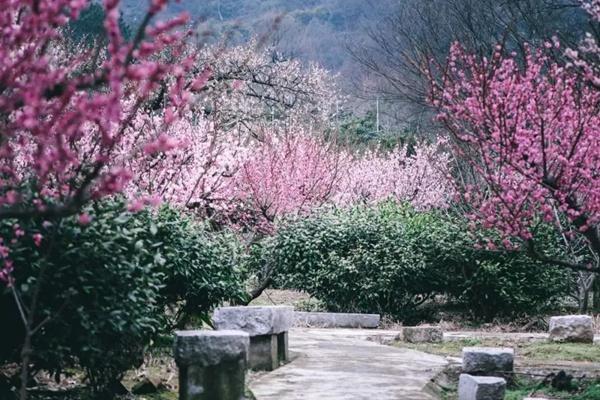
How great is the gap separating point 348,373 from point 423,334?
151 inches

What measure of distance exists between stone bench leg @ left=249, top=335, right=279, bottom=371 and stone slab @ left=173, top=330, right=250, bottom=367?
2.03m

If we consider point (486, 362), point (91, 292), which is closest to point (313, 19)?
point (486, 362)

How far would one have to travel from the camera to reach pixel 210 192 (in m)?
16.2

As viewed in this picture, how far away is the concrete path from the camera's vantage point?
25.2ft

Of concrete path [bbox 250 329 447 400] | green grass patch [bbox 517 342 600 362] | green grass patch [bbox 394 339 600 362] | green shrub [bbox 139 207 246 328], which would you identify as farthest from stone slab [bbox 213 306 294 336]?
green grass patch [bbox 517 342 600 362]

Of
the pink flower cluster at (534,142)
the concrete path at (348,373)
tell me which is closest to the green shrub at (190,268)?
the concrete path at (348,373)

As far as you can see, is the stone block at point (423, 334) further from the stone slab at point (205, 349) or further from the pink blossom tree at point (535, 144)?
the stone slab at point (205, 349)

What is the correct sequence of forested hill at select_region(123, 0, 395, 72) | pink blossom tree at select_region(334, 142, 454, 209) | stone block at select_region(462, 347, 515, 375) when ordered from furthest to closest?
1. forested hill at select_region(123, 0, 395, 72)
2. pink blossom tree at select_region(334, 142, 454, 209)
3. stone block at select_region(462, 347, 515, 375)

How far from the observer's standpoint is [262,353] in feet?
29.6

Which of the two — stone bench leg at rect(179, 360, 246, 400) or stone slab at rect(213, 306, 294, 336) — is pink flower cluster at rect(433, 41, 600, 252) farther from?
stone bench leg at rect(179, 360, 246, 400)

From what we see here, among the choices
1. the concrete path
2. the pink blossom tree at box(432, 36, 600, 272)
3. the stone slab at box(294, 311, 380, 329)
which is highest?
the pink blossom tree at box(432, 36, 600, 272)

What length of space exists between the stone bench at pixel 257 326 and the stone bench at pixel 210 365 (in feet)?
6.21

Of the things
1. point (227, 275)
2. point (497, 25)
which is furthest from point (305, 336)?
Answer: point (497, 25)

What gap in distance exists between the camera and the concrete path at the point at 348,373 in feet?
25.2
